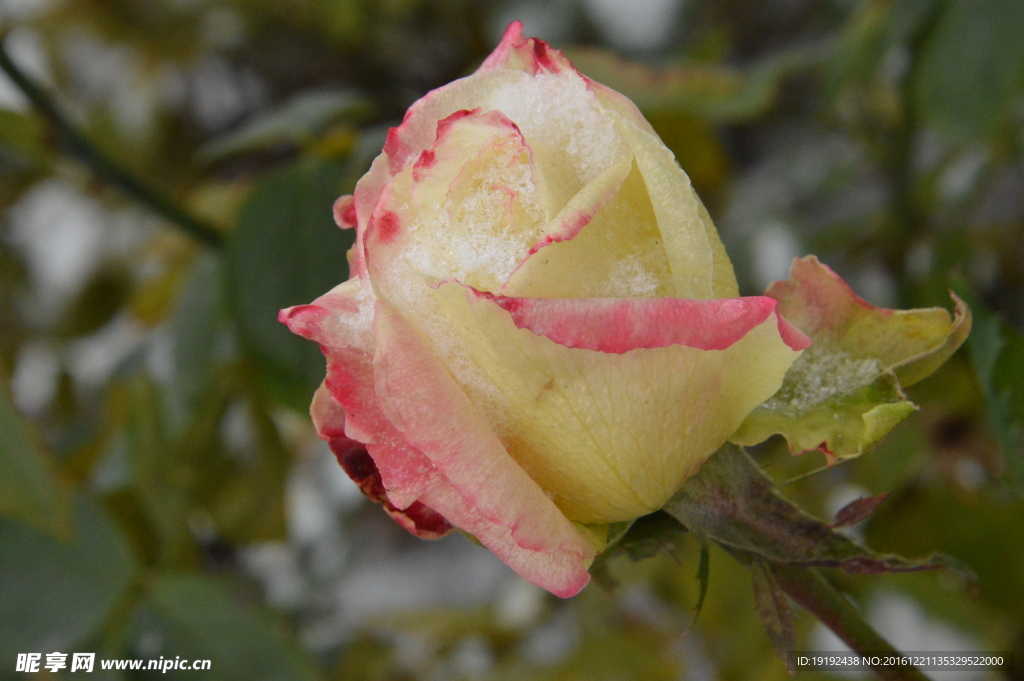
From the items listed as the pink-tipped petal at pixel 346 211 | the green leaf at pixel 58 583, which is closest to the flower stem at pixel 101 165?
the green leaf at pixel 58 583

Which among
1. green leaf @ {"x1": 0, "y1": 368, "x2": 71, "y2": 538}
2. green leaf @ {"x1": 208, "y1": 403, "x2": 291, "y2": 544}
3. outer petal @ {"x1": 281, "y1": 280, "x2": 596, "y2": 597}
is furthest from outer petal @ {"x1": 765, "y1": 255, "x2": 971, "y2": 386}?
green leaf @ {"x1": 208, "y1": 403, "x2": 291, "y2": 544}

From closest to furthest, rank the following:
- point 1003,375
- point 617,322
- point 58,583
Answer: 1. point 617,322
2. point 1003,375
3. point 58,583

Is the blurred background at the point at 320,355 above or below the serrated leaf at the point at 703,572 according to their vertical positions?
below

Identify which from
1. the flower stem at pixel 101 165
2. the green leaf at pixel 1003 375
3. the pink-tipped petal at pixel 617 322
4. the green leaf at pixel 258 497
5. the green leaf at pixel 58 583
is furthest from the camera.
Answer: the green leaf at pixel 258 497

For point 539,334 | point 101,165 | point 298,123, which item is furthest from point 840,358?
point 101,165

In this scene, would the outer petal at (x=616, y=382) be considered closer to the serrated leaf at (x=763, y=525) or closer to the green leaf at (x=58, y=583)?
the serrated leaf at (x=763, y=525)

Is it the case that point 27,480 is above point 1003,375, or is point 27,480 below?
below

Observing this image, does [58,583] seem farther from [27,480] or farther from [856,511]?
[856,511]
